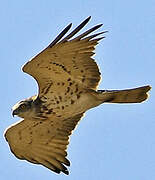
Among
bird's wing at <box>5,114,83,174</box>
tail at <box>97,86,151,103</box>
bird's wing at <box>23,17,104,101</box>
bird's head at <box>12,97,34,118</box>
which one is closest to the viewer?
bird's wing at <box>23,17,104,101</box>

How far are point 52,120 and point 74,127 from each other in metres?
0.46

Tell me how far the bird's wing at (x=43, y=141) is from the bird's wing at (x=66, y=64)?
3.02ft

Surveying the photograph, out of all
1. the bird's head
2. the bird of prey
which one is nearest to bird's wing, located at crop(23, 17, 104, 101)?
the bird of prey

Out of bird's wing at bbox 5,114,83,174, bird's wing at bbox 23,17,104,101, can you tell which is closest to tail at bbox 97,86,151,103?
bird's wing at bbox 23,17,104,101

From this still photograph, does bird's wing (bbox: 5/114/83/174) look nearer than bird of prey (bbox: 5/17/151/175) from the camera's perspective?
No

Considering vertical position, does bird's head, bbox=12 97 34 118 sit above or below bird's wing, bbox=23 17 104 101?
below

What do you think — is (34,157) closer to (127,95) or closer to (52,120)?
(52,120)

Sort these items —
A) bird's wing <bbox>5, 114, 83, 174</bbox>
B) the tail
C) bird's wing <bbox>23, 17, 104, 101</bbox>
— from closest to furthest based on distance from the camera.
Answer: bird's wing <bbox>23, 17, 104, 101</bbox>, the tail, bird's wing <bbox>5, 114, 83, 174</bbox>

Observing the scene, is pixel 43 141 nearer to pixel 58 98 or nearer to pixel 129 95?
pixel 58 98

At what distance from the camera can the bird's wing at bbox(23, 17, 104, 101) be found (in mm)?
13031

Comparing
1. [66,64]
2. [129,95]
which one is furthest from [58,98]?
[129,95]

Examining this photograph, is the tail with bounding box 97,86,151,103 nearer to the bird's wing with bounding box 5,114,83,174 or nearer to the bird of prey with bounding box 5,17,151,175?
the bird of prey with bounding box 5,17,151,175

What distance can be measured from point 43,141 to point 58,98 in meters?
1.36

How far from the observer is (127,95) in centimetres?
1341
